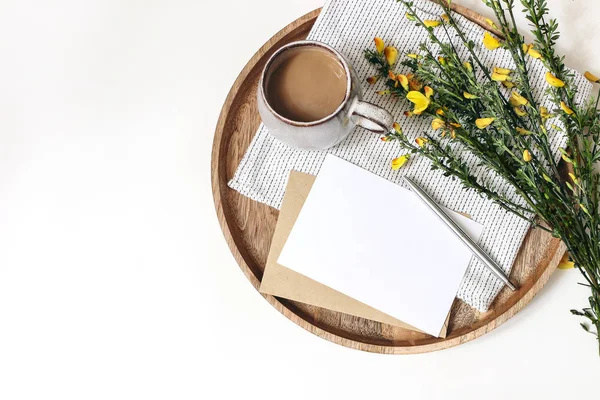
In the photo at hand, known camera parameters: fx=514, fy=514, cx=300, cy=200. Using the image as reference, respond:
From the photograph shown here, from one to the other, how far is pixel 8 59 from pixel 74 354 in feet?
1.61

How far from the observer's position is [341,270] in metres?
0.68

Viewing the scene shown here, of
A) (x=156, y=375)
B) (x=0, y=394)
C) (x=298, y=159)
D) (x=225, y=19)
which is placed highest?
(x=225, y=19)

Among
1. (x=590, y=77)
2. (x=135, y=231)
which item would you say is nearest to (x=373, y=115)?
(x=590, y=77)

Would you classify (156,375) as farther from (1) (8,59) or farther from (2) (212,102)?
(1) (8,59)

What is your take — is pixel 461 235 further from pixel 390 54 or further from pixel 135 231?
pixel 135 231

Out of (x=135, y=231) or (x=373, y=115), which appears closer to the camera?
(x=373, y=115)

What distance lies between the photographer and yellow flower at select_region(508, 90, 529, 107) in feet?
1.99

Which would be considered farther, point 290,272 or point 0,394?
point 0,394

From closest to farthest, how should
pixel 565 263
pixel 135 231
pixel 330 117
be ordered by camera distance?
pixel 330 117, pixel 565 263, pixel 135 231

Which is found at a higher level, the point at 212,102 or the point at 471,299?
the point at 212,102

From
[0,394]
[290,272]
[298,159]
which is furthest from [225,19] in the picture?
[0,394]

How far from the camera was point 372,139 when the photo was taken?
2.24ft

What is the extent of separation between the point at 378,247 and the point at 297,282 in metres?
0.12

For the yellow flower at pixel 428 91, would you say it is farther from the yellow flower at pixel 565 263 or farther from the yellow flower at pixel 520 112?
the yellow flower at pixel 565 263
